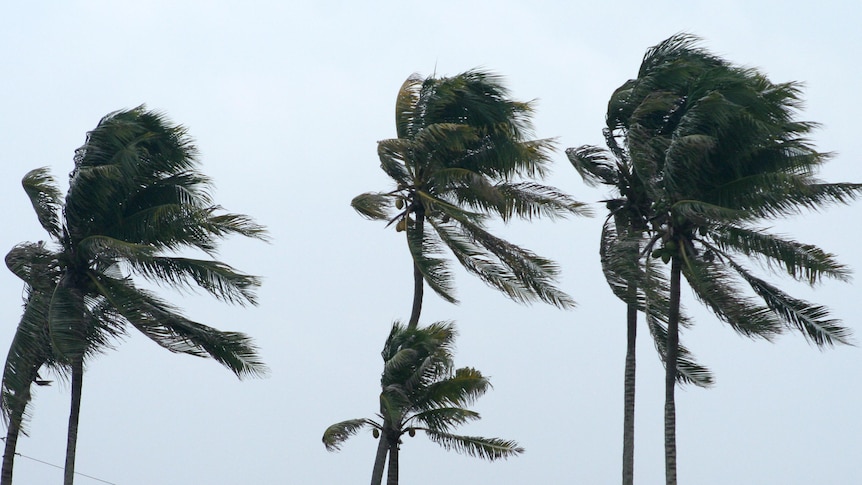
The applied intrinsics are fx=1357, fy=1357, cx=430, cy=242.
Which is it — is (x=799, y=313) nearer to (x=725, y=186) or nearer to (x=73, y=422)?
(x=725, y=186)

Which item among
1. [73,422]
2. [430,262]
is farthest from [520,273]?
[73,422]

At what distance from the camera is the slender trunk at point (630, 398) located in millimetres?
31203

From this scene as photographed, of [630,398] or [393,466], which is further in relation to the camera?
[630,398]

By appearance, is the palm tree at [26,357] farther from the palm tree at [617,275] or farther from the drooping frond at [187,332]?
the palm tree at [617,275]

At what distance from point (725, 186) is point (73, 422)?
15321 millimetres

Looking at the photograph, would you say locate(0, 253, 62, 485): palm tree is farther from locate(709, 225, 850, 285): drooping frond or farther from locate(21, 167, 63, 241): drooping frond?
locate(709, 225, 850, 285): drooping frond

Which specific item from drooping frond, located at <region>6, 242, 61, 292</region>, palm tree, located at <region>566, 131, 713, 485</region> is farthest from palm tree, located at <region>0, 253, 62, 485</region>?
palm tree, located at <region>566, 131, 713, 485</region>

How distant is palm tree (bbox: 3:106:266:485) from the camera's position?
29484 millimetres

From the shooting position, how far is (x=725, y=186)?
28.5 metres

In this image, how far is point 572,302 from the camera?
31.2 m

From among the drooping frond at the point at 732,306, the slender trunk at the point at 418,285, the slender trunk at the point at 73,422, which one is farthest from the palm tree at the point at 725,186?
the slender trunk at the point at 73,422

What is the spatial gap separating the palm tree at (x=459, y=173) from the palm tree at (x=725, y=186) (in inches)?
142

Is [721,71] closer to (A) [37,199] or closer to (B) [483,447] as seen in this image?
(B) [483,447]

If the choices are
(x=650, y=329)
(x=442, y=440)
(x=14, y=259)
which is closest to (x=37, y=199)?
(x=14, y=259)
